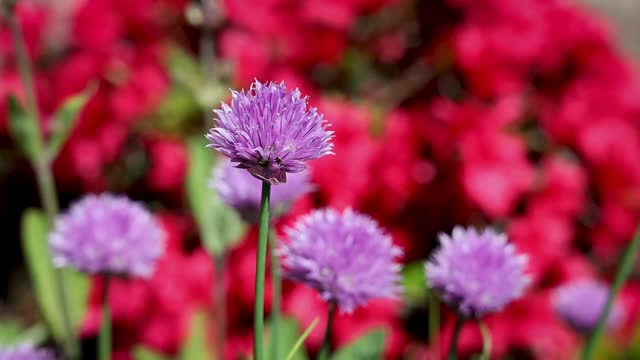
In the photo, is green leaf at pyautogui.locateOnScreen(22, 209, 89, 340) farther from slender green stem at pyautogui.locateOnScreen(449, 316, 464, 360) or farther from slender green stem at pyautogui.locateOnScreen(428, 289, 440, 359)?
slender green stem at pyautogui.locateOnScreen(449, 316, 464, 360)

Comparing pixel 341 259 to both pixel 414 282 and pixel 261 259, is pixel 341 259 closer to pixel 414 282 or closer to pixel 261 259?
pixel 261 259

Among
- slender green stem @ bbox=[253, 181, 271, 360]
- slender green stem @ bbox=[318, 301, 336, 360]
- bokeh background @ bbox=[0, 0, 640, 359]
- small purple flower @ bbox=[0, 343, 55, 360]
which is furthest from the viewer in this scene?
bokeh background @ bbox=[0, 0, 640, 359]

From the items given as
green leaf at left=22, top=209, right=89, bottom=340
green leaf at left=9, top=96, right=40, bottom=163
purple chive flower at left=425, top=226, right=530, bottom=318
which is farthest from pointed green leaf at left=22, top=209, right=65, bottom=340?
purple chive flower at left=425, top=226, right=530, bottom=318

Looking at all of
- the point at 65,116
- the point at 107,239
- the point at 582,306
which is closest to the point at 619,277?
the point at 582,306

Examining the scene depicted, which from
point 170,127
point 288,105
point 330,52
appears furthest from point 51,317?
point 288,105

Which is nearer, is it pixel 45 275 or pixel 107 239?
pixel 107 239

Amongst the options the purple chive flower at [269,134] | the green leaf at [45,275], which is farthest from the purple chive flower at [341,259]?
the green leaf at [45,275]
